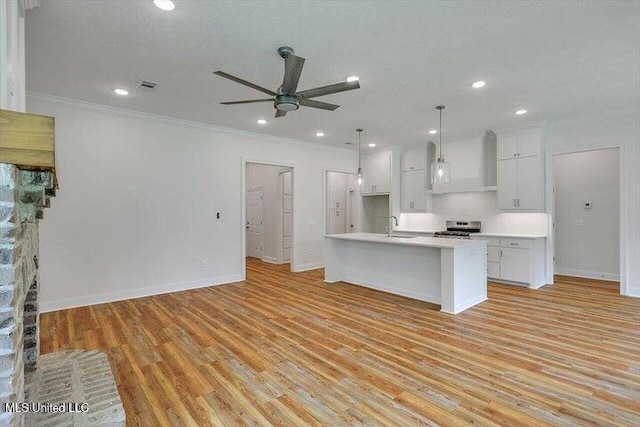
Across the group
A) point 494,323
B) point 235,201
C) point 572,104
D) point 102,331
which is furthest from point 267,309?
point 572,104

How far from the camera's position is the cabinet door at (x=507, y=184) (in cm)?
579

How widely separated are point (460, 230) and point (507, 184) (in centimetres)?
126

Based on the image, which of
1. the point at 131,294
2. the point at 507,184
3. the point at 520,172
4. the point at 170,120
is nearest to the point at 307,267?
the point at 131,294

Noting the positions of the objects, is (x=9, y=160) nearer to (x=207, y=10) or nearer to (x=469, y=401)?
(x=207, y=10)

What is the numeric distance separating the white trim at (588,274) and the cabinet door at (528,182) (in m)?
1.83

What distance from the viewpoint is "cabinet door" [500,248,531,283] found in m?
5.36

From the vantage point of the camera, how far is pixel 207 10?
7.93ft

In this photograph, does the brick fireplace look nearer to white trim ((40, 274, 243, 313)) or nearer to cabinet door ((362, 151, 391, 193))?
white trim ((40, 274, 243, 313))

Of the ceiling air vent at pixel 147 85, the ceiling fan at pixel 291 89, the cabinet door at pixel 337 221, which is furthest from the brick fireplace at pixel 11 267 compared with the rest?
the cabinet door at pixel 337 221

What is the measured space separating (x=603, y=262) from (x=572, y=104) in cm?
331

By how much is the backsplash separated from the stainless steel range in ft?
0.40

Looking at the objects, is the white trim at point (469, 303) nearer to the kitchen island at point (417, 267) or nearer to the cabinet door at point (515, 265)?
the kitchen island at point (417, 267)

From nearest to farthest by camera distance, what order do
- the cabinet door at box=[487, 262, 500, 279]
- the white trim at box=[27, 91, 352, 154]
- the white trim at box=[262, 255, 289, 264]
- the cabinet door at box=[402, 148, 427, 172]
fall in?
the white trim at box=[27, 91, 352, 154] < the cabinet door at box=[487, 262, 500, 279] < the cabinet door at box=[402, 148, 427, 172] < the white trim at box=[262, 255, 289, 264]

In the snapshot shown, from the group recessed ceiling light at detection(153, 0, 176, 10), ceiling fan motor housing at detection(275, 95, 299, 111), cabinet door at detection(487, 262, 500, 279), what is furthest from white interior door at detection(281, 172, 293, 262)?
recessed ceiling light at detection(153, 0, 176, 10)
